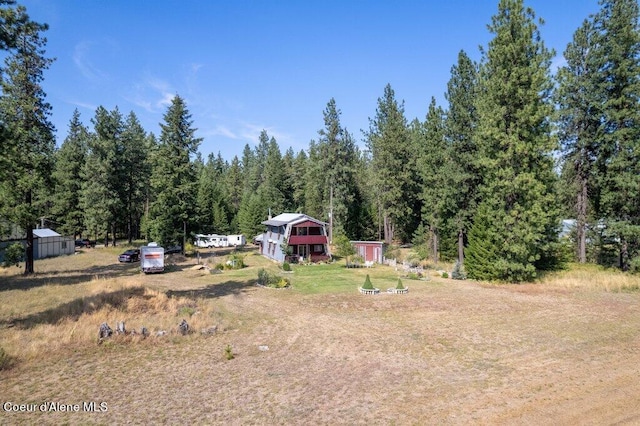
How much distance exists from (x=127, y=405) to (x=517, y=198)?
3143 centimetres

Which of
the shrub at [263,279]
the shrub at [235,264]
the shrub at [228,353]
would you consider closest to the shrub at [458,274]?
the shrub at [263,279]

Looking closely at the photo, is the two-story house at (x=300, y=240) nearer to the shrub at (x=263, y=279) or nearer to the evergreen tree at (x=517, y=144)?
the shrub at (x=263, y=279)

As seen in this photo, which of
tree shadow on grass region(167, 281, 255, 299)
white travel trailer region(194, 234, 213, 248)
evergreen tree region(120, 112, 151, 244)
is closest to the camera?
tree shadow on grass region(167, 281, 255, 299)

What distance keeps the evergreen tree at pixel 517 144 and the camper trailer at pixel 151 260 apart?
104 feet

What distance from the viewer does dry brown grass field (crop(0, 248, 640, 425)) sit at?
1038 centimetres

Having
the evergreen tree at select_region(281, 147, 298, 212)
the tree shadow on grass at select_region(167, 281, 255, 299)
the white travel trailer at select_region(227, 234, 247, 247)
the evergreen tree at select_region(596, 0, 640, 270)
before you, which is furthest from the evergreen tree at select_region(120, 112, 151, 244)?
the evergreen tree at select_region(596, 0, 640, 270)

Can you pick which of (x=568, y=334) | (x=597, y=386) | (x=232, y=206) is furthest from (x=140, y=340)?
(x=232, y=206)

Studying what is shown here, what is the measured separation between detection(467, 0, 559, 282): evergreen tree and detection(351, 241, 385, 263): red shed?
14922 mm

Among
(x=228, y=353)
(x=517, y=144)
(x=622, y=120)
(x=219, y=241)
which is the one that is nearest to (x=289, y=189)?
(x=219, y=241)

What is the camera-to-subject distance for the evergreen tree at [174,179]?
47.1 meters

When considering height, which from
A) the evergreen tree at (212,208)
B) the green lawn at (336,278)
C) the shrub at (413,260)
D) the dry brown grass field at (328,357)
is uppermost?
the evergreen tree at (212,208)

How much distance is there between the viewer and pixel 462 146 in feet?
124

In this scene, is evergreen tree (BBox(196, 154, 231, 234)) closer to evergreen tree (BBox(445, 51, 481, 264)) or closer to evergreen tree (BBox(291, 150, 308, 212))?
evergreen tree (BBox(291, 150, 308, 212))

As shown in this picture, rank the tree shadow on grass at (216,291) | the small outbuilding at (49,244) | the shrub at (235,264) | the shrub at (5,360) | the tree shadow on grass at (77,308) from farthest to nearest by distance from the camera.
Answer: the small outbuilding at (49,244) < the shrub at (235,264) < the tree shadow on grass at (216,291) < the tree shadow on grass at (77,308) < the shrub at (5,360)
